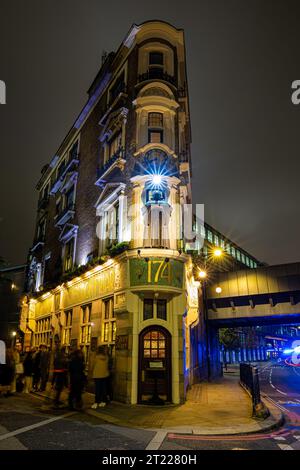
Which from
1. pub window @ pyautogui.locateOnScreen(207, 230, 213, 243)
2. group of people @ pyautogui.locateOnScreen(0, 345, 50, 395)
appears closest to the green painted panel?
group of people @ pyautogui.locateOnScreen(0, 345, 50, 395)

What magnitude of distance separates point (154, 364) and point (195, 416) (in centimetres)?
266

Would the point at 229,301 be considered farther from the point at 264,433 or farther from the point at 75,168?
the point at 264,433

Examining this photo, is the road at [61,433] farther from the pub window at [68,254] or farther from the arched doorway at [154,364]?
the pub window at [68,254]

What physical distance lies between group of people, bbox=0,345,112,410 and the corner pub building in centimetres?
107

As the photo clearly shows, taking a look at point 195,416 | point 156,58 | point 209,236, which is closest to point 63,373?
point 195,416

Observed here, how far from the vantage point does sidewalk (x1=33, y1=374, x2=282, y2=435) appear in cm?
772

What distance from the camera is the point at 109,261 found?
14320mm

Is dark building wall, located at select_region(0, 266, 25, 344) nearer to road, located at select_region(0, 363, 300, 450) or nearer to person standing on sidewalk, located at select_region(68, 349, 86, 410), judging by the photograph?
person standing on sidewalk, located at select_region(68, 349, 86, 410)

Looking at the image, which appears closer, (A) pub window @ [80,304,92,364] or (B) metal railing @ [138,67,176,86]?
(A) pub window @ [80,304,92,364]

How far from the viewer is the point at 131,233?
1384cm

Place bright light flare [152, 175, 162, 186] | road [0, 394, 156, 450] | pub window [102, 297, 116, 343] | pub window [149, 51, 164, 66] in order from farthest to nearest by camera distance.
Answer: pub window [149, 51, 164, 66] < bright light flare [152, 175, 162, 186] < pub window [102, 297, 116, 343] < road [0, 394, 156, 450]

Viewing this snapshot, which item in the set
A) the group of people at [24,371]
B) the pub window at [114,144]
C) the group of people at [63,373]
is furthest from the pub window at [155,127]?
the group of people at [24,371]
